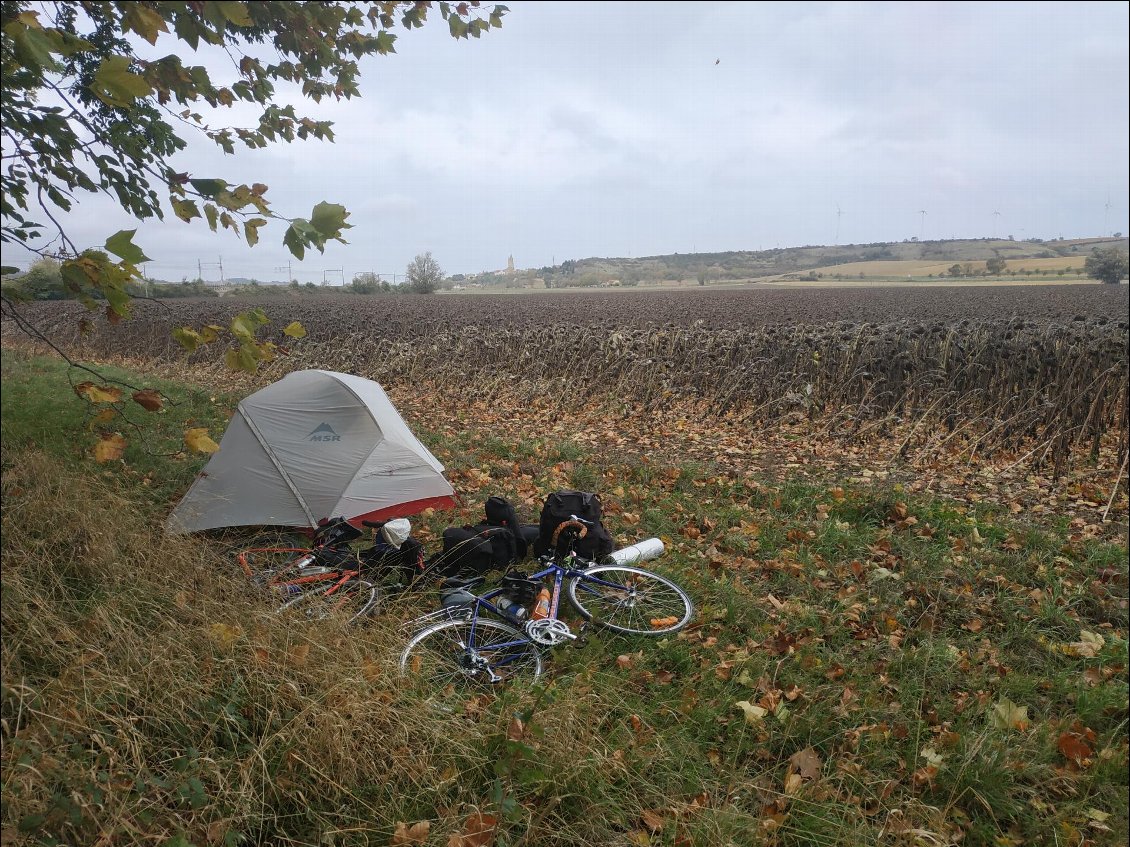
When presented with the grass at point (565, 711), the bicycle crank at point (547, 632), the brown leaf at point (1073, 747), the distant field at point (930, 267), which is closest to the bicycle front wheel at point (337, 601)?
the grass at point (565, 711)

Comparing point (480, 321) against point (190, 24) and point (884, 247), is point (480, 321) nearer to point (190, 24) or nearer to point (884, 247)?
point (190, 24)

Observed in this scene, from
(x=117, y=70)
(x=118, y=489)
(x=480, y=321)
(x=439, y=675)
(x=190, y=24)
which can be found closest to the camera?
(x=117, y=70)

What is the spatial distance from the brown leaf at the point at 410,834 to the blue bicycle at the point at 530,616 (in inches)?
38.4

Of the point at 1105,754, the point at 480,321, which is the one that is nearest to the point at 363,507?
the point at 1105,754

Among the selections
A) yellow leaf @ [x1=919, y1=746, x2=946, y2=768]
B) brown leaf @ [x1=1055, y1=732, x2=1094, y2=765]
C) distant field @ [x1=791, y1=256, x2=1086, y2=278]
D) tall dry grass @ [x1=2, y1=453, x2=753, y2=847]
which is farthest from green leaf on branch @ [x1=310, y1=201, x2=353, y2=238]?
distant field @ [x1=791, y1=256, x2=1086, y2=278]

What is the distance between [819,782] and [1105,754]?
4.80 ft

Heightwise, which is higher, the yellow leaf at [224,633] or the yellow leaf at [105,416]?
the yellow leaf at [105,416]

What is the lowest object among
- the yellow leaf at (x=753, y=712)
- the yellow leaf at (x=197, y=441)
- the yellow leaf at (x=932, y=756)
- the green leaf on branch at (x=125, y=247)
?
the yellow leaf at (x=932, y=756)

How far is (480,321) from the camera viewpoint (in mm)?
17734

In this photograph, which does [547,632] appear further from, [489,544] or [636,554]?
[636,554]

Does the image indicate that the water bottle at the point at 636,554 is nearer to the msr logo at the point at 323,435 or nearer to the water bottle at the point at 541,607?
the water bottle at the point at 541,607

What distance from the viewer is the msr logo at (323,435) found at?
21.9 feet

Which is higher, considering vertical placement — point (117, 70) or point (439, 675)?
point (117, 70)

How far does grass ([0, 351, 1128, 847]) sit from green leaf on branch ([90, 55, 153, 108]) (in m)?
0.99
